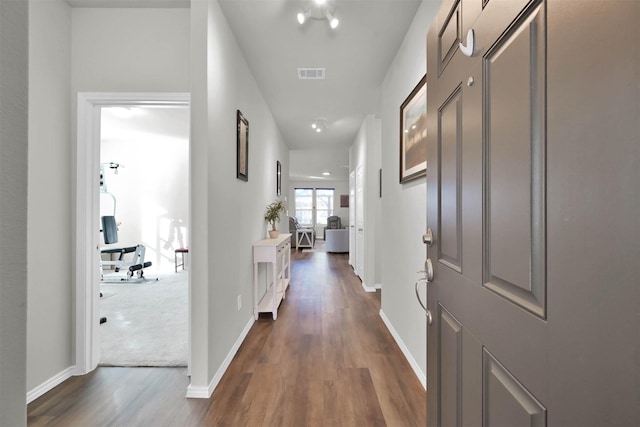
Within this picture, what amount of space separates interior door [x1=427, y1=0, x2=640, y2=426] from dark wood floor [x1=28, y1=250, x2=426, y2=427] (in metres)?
1.01

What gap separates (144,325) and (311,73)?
3165 mm

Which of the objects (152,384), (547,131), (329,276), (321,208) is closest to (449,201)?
(547,131)

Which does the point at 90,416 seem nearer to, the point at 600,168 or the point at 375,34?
the point at 600,168

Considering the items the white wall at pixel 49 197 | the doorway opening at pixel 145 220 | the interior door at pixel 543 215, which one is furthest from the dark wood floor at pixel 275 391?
the interior door at pixel 543 215

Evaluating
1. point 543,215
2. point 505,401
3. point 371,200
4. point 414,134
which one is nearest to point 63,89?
point 414,134

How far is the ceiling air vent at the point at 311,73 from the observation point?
2831mm

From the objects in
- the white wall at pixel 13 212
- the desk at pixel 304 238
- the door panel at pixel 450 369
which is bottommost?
the desk at pixel 304 238

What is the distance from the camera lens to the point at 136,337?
2.57m

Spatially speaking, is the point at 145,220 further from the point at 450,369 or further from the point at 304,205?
the point at 450,369

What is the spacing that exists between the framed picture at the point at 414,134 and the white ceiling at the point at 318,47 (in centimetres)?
62

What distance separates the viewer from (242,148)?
256cm

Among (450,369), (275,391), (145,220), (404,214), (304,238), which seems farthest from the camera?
(304,238)

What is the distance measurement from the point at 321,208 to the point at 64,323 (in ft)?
31.7

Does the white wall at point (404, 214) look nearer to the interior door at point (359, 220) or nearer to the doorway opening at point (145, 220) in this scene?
the interior door at point (359, 220)
